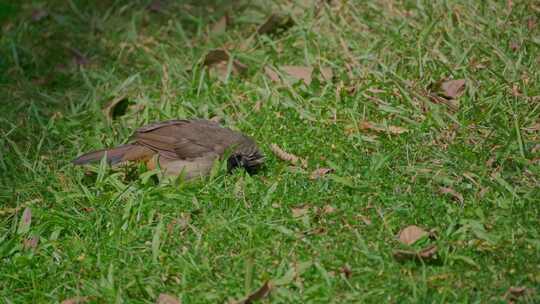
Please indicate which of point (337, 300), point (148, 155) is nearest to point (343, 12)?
point (148, 155)

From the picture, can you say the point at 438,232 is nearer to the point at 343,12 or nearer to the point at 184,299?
the point at 184,299

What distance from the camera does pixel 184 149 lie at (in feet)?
17.5

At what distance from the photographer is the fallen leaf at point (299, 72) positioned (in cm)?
612

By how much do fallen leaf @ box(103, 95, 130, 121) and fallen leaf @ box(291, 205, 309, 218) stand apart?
200cm

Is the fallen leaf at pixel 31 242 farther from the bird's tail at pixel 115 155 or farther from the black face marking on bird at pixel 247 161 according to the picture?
the black face marking on bird at pixel 247 161

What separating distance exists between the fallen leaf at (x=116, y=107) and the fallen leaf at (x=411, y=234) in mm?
2620

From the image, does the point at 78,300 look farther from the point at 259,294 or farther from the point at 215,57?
the point at 215,57

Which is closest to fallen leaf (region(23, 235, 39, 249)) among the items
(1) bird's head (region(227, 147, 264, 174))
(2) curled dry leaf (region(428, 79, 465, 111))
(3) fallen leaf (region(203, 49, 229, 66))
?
(1) bird's head (region(227, 147, 264, 174))

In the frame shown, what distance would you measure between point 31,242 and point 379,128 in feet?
7.20

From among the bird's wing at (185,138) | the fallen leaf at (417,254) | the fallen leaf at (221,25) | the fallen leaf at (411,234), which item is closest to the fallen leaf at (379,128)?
the bird's wing at (185,138)

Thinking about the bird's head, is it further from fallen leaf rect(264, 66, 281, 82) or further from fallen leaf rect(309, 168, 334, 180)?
fallen leaf rect(264, 66, 281, 82)

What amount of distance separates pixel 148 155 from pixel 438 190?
1828 millimetres

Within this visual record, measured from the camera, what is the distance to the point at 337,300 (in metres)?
3.96

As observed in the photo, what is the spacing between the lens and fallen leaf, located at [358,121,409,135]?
5.36 metres
